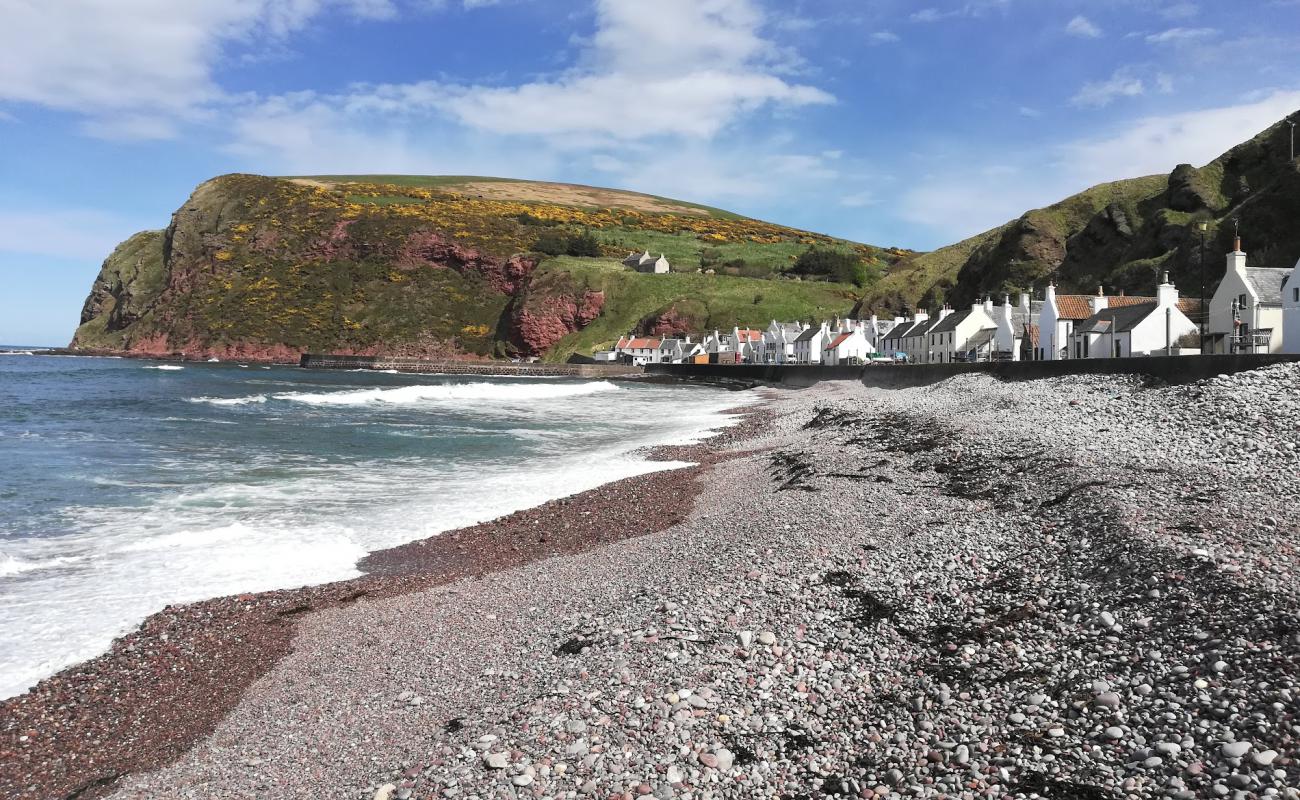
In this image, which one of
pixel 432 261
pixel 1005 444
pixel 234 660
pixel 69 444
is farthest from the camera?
pixel 432 261

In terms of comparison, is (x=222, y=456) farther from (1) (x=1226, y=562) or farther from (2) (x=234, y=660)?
(1) (x=1226, y=562)

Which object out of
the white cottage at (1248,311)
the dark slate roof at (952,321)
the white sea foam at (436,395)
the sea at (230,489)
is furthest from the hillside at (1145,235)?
the white sea foam at (436,395)

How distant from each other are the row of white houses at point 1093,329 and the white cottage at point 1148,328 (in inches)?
2.0

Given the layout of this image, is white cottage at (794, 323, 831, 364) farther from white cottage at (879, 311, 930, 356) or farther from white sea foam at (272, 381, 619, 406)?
white sea foam at (272, 381, 619, 406)

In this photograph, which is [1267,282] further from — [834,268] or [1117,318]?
[834,268]

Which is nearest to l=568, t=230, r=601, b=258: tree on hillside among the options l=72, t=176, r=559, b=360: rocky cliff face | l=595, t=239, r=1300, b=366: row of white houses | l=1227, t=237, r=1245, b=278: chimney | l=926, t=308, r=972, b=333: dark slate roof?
l=72, t=176, r=559, b=360: rocky cliff face

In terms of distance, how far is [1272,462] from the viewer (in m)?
12.4

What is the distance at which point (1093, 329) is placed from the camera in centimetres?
4300

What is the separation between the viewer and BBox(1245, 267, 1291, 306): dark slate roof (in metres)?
34.1

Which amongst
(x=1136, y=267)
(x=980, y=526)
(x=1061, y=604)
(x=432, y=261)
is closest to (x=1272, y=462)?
(x=980, y=526)

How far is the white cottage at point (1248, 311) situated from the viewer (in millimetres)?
33469

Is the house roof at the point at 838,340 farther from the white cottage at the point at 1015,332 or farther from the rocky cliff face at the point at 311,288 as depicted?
the rocky cliff face at the point at 311,288

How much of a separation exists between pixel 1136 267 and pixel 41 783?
254 feet

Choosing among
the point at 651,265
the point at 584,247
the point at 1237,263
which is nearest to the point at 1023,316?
the point at 1237,263
